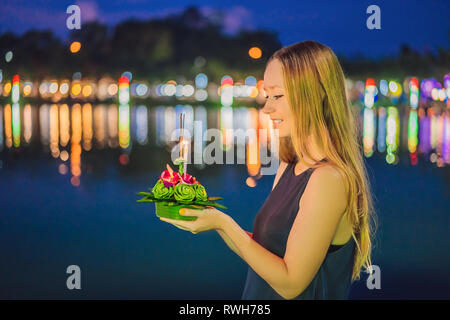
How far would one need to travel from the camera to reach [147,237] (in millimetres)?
6832

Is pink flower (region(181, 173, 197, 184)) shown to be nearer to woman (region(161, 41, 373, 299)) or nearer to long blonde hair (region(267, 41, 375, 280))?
woman (region(161, 41, 373, 299))

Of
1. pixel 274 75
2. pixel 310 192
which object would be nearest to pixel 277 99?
pixel 274 75

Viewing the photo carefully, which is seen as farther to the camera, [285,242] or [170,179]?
[170,179]

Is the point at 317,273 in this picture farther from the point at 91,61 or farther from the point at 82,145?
the point at 91,61

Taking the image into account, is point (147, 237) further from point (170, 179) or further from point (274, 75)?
point (274, 75)

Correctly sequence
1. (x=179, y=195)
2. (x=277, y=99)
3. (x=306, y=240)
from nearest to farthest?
(x=306, y=240) → (x=277, y=99) → (x=179, y=195)

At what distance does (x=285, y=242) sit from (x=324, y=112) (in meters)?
0.36

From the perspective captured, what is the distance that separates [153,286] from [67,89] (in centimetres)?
4525

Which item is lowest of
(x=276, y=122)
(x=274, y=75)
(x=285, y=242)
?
(x=285, y=242)

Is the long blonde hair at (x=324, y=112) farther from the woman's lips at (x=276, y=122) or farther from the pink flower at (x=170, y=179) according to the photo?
the pink flower at (x=170, y=179)

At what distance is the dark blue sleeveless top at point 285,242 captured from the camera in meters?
1.70

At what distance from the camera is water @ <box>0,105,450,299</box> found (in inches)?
194
